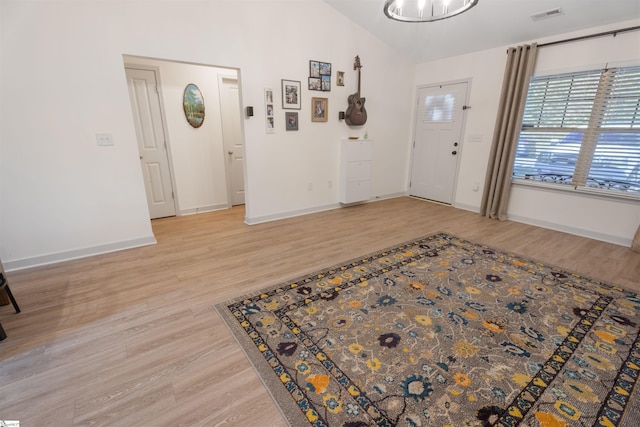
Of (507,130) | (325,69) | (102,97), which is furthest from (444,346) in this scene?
(325,69)

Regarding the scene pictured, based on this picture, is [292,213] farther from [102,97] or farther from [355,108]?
[102,97]

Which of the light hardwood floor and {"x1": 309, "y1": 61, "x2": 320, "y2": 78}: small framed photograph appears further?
{"x1": 309, "y1": 61, "x2": 320, "y2": 78}: small framed photograph

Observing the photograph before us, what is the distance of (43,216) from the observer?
276cm

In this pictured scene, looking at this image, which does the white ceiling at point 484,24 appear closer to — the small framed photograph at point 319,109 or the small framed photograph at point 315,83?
the small framed photograph at point 315,83

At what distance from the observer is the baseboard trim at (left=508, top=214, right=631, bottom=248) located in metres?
3.40

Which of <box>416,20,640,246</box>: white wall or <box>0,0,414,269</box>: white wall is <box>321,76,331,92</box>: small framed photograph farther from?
<box>416,20,640,246</box>: white wall

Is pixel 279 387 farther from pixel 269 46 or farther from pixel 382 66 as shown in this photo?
pixel 382 66

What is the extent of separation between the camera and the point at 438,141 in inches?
201

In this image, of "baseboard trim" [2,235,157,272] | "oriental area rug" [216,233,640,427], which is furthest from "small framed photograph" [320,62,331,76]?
"baseboard trim" [2,235,157,272]

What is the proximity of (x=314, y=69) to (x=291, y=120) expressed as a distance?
82 centimetres

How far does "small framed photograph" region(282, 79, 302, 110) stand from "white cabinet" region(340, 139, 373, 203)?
101cm

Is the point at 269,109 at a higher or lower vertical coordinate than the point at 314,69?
lower

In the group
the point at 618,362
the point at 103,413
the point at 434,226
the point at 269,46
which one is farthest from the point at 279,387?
the point at 269,46

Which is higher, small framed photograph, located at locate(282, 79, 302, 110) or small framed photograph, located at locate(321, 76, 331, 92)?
small framed photograph, located at locate(321, 76, 331, 92)
